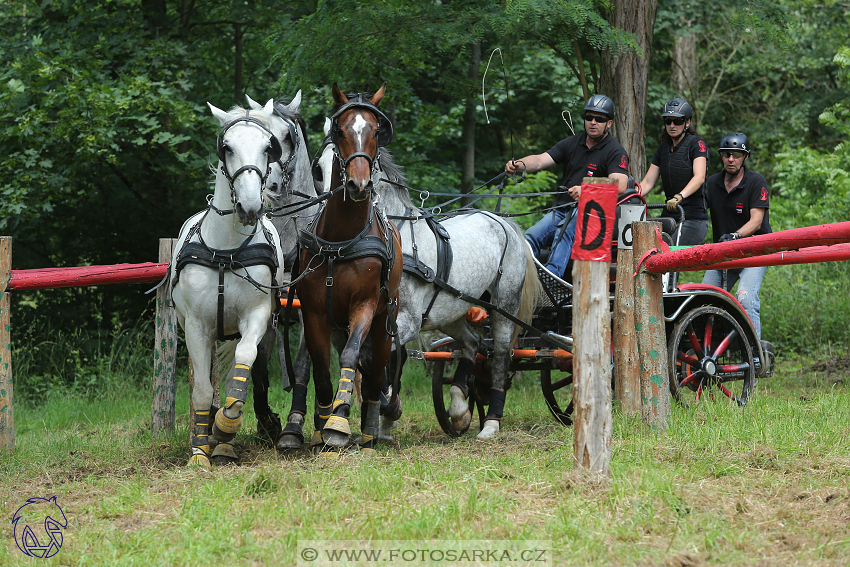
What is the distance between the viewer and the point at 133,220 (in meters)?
11.2

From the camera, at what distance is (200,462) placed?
200 inches

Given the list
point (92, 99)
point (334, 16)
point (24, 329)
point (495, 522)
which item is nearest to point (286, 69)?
point (334, 16)

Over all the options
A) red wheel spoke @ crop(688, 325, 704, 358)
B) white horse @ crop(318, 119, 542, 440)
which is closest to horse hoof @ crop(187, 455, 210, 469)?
white horse @ crop(318, 119, 542, 440)

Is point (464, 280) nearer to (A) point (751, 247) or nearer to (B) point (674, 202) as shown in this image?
(B) point (674, 202)

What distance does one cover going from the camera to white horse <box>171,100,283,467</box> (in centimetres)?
497

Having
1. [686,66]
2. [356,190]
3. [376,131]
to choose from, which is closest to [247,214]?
[356,190]

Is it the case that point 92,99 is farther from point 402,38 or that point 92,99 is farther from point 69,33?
point 402,38

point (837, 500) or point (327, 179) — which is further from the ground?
point (327, 179)

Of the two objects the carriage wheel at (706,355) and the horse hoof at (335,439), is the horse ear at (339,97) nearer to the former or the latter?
the horse hoof at (335,439)

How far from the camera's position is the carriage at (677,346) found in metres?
6.52

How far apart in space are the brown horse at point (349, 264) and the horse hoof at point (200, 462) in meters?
0.72

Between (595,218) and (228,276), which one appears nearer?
(595,218)

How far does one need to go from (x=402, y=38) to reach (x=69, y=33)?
14.4ft

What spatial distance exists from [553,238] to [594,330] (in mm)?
3283
